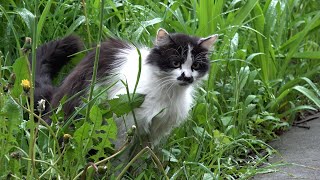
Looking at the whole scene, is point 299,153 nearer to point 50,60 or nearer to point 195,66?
point 195,66

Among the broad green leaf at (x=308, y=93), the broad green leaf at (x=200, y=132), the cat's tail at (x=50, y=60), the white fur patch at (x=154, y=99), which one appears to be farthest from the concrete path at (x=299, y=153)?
the cat's tail at (x=50, y=60)

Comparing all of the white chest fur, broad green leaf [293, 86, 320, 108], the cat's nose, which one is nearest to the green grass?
broad green leaf [293, 86, 320, 108]

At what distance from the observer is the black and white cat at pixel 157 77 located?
143 inches

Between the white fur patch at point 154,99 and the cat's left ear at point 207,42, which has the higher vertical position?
the cat's left ear at point 207,42

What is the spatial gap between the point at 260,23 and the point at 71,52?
1222 mm

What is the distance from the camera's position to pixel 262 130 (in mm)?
4418

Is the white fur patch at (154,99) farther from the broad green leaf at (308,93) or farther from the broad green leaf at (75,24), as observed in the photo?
the broad green leaf at (308,93)

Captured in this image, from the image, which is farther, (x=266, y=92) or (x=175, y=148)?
(x=266, y=92)

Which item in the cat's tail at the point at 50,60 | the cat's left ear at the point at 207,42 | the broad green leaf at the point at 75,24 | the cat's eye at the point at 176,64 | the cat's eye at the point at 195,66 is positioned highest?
the cat's left ear at the point at 207,42

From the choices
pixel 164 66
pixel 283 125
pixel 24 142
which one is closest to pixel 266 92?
pixel 283 125

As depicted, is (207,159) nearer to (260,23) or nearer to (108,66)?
(108,66)

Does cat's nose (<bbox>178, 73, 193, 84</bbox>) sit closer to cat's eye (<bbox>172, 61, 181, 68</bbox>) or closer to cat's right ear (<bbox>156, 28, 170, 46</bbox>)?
cat's eye (<bbox>172, 61, 181, 68</bbox>)

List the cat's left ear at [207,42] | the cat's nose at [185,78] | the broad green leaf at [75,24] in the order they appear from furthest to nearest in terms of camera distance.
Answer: the broad green leaf at [75,24] < the cat's left ear at [207,42] < the cat's nose at [185,78]

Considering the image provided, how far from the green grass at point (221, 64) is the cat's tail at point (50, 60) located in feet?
0.30
